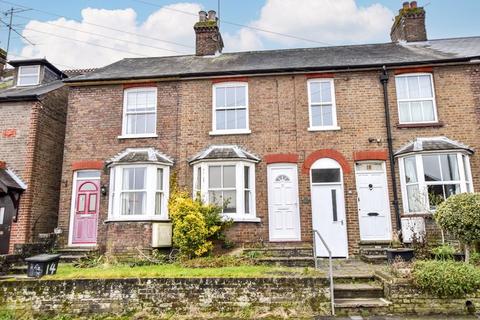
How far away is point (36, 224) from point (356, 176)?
11503 mm

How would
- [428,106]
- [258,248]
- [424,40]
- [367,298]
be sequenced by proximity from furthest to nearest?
[424,40] → [428,106] → [258,248] → [367,298]

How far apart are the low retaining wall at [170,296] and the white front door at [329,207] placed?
4485 millimetres

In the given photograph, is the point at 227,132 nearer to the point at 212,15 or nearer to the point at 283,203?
the point at 283,203

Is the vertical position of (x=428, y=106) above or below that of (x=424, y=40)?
below

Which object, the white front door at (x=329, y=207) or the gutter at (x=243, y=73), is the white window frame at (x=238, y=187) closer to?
the white front door at (x=329, y=207)

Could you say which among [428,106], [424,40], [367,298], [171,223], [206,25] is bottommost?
→ [367,298]

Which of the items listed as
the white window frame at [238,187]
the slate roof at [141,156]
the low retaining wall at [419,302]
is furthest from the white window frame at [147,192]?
the low retaining wall at [419,302]

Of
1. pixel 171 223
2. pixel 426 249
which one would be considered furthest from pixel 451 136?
pixel 171 223

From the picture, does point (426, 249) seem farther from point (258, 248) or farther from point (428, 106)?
point (428, 106)

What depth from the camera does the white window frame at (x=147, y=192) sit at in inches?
454

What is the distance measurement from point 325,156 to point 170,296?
717 centimetres

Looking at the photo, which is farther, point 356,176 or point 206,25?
point 206,25

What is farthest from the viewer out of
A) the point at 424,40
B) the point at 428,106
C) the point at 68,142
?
the point at 424,40

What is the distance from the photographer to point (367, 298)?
7297mm
